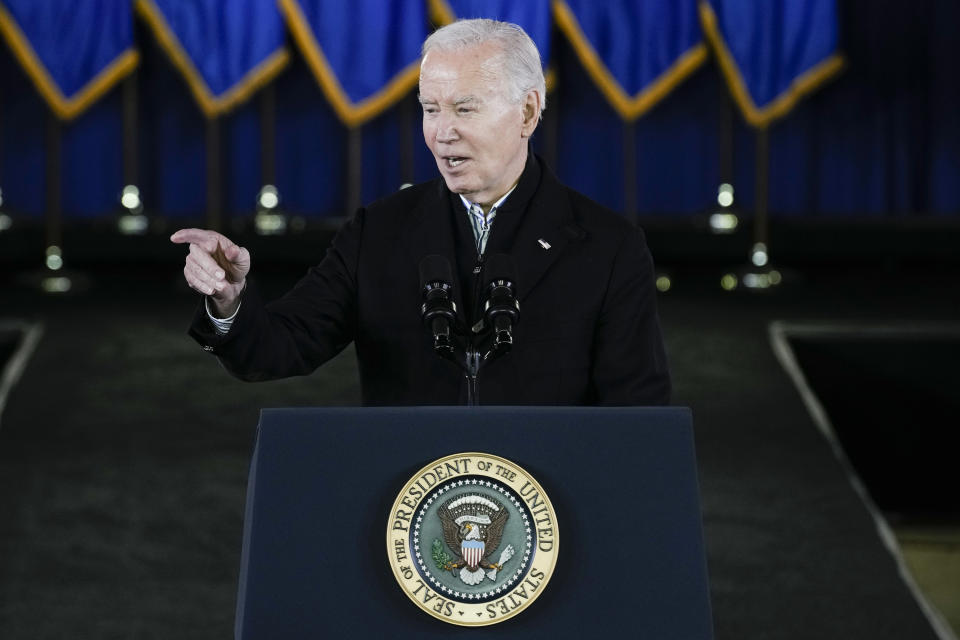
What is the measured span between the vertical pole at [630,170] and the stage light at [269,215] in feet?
5.59

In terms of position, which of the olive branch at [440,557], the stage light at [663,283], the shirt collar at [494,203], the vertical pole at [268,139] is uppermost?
the shirt collar at [494,203]

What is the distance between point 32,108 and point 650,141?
10.1 feet

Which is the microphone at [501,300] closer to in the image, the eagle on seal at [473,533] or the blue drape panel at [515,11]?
the eagle on seal at [473,533]

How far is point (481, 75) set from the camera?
6.62 ft

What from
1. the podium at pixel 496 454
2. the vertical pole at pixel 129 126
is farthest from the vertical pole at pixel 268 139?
the podium at pixel 496 454

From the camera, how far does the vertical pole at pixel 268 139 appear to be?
7.29m

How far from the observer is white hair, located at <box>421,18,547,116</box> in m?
2.01

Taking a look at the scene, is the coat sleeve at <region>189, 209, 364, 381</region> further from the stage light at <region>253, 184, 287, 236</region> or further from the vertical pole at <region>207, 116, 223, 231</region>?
the vertical pole at <region>207, 116, 223, 231</region>

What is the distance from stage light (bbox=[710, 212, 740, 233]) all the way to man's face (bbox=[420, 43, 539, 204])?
523 centimetres

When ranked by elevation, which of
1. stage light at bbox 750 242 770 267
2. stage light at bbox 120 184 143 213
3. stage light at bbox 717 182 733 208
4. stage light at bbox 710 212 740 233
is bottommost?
stage light at bbox 750 242 770 267

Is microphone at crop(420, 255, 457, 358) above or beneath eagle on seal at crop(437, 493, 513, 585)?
above

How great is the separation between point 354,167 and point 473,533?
5.84 meters

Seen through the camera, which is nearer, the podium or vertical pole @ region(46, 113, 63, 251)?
the podium

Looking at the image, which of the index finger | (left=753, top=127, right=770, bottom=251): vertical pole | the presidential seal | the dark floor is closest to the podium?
the presidential seal
